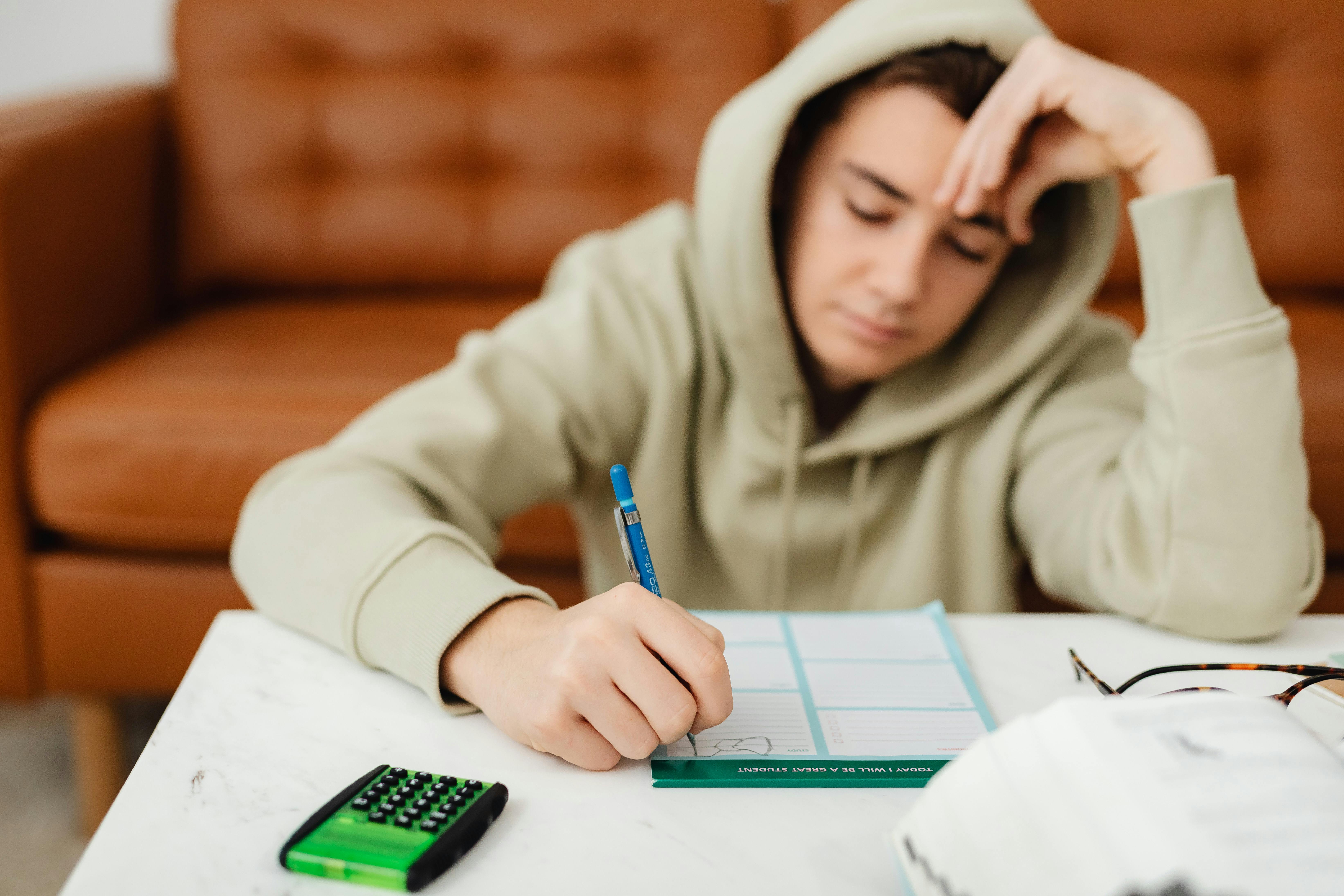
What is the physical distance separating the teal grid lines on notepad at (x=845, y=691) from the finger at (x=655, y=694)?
0.08 feet

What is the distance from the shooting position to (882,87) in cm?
86

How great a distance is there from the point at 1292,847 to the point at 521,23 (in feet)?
5.41

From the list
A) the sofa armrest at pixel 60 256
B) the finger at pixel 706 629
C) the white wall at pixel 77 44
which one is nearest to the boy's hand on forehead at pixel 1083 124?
the finger at pixel 706 629

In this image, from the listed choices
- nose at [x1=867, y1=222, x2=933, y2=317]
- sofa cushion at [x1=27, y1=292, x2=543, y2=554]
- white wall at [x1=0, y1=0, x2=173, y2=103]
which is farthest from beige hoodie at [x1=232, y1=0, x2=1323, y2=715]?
white wall at [x1=0, y1=0, x2=173, y2=103]

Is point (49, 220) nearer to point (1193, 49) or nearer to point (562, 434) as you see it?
point (562, 434)

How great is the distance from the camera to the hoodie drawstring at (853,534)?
3.22 ft

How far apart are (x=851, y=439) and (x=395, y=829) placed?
0.66 metres

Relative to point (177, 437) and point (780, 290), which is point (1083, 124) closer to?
point (780, 290)

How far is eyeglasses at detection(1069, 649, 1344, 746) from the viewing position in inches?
19.6

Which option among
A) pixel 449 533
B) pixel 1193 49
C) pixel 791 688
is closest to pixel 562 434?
pixel 449 533

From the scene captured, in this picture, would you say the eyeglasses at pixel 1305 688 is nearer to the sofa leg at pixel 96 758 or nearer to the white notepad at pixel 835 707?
the white notepad at pixel 835 707

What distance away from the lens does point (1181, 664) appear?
59 centimetres

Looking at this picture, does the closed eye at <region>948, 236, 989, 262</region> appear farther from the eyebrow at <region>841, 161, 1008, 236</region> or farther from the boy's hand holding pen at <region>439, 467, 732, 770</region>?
the boy's hand holding pen at <region>439, 467, 732, 770</region>

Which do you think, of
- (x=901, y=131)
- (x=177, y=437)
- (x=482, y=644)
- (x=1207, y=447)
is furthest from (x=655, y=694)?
(x=177, y=437)
